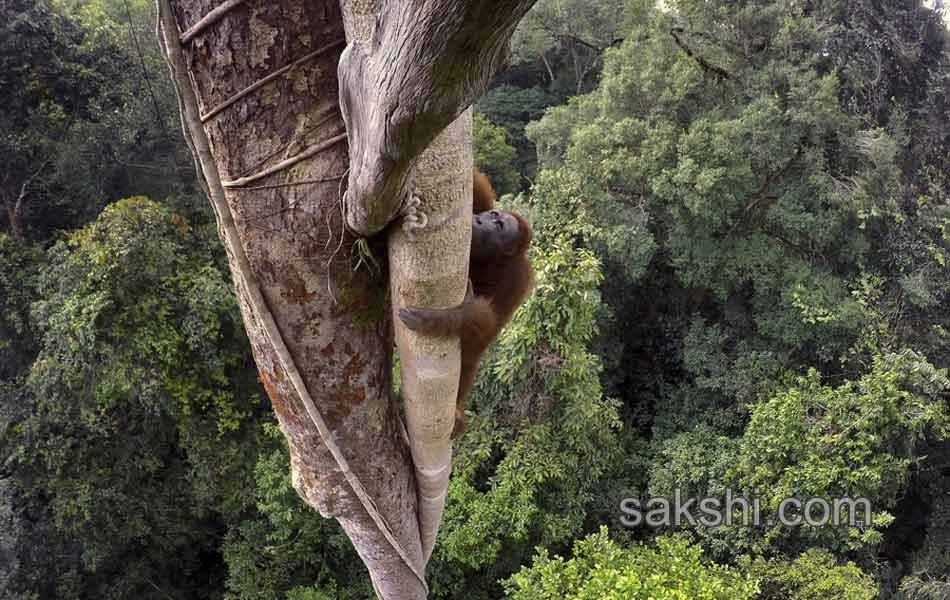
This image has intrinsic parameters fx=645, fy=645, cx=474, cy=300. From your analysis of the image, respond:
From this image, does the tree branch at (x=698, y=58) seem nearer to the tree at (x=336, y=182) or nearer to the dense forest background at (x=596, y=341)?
the dense forest background at (x=596, y=341)

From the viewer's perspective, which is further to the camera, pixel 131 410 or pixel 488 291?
pixel 131 410

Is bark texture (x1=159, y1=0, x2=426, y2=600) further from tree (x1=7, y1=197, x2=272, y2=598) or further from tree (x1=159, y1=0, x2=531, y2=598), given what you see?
tree (x1=7, y1=197, x2=272, y2=598)

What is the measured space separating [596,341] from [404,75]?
6.64 m

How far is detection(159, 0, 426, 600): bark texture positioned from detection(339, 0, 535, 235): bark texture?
10 cm

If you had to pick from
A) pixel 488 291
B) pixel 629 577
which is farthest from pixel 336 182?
pixel 629 577

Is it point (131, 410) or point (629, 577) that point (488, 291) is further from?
point (131, 410)

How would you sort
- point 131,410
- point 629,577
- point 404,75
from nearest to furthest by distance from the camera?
point 404,75 → point 629,577 → point 131,410

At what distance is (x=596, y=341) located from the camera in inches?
281

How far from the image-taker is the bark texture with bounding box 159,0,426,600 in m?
0.92

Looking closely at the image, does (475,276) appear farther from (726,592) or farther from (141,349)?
(141,349)

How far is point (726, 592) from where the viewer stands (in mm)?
4250

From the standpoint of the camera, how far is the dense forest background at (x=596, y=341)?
4.91 m

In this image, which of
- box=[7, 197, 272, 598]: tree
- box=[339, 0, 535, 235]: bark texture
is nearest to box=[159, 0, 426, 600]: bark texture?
box=[339, 0, 535, 235]: bark texture

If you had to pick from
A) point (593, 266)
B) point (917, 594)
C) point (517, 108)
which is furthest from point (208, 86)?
point (517, 108)
